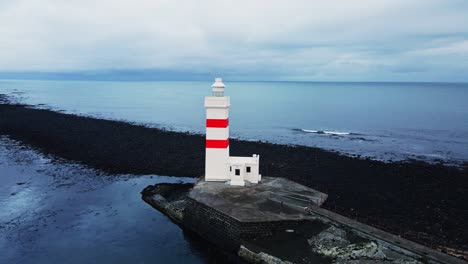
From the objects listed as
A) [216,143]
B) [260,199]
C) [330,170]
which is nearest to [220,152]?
[216,143]

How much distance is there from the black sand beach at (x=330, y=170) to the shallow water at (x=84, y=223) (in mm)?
4099

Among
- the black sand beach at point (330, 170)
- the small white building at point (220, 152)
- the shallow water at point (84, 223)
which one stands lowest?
the shallow water at point (84, 223)

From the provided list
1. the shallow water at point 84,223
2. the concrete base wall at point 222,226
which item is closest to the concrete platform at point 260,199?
the concrete base wall at point 222,226

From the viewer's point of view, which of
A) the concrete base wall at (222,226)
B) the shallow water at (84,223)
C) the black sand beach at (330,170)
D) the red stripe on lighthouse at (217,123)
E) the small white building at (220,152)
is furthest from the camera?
the black sand beach at (330,170)

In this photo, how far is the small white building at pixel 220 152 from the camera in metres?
18.0

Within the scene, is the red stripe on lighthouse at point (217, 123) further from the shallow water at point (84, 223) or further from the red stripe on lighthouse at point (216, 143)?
the shallow water at point (84, 223)

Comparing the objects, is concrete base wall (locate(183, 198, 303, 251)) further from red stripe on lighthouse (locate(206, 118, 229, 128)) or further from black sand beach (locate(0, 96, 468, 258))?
black sand beach (locate(0, 96, 468, 258))

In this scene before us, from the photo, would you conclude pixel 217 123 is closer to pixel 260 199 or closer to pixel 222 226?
pixel 260 199

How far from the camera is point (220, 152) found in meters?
18.5

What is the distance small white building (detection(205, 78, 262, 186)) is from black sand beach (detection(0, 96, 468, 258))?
550 centimetres

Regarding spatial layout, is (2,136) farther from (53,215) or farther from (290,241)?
(290,241)

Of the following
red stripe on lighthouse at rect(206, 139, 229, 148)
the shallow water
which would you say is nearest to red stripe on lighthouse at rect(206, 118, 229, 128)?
red stripe on lighthouse at rect(206, 139, 229, 148)

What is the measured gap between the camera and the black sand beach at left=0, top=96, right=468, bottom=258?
18297 mm

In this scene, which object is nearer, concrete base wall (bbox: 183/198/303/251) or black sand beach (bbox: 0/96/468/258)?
concrete base wall (bbox: 183/198/303/251)
